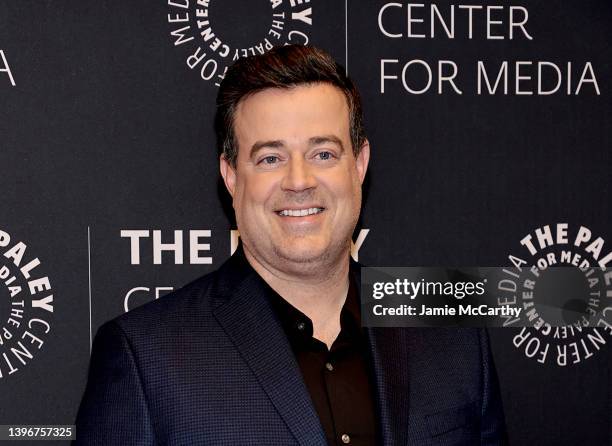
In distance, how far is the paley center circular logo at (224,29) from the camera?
1.97 metres

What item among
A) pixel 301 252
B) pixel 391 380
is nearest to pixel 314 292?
pixel 301 252

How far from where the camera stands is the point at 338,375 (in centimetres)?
147

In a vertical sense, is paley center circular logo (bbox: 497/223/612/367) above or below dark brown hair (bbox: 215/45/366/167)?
below

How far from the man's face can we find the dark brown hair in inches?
0.7

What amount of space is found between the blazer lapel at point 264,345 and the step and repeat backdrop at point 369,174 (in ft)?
1.74

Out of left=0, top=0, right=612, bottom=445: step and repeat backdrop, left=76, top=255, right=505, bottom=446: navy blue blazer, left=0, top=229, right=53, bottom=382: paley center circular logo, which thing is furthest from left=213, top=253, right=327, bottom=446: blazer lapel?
left=0, top=229, right=53, bottom=382: paley center circular logo

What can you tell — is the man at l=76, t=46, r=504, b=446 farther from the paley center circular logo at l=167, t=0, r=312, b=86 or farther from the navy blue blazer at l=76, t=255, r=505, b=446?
the paley center circular logo at l=167, t=0, r=312, b=86

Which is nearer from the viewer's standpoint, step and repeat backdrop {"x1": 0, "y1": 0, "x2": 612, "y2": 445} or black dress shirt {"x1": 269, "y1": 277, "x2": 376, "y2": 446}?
black dress shirt {"x1": 269, "y1": 277, "x2": 376, "y2": 446}

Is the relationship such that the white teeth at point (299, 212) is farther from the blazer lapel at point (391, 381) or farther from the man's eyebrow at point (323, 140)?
the blazer lapel at point (391, 381)

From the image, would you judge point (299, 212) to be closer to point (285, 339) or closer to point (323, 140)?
→ point (323, 140)

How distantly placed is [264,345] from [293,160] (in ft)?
1.19

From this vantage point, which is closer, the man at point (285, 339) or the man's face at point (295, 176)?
the man at point (285, 339)

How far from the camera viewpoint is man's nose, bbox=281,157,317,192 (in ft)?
4.78

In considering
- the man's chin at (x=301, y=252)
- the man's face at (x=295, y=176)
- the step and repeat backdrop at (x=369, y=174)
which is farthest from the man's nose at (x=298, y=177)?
the step and repeat backdrop at (x=369, y=174)
